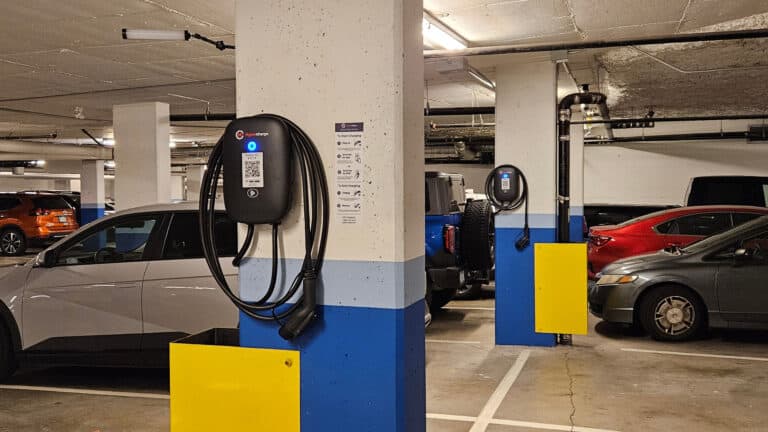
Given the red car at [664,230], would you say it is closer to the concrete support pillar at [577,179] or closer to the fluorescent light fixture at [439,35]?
the concrete support pillar at [577,179]

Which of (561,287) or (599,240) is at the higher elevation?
(599,240)

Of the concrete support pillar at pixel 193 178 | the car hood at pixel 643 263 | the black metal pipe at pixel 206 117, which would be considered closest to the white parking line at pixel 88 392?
the car hood at pixel 643 263

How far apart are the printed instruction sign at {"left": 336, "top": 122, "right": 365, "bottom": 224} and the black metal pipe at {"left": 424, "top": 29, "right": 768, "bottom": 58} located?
3640 mm

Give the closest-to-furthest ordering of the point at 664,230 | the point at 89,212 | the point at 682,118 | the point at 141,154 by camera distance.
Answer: the point at 664,230 < the point at 141,154 < the point at 682,118 < the point at 89,212

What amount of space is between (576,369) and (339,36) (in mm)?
4426

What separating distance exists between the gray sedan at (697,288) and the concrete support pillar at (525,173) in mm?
1005

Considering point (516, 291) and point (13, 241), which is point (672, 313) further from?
point (13, 241)

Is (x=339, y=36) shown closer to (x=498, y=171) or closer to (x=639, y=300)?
(x=498, y=171)

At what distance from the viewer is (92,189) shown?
21.2m

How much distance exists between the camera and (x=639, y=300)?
761 cm

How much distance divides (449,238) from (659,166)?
1063cm

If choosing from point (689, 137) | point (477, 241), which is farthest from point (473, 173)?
point (477, 241)

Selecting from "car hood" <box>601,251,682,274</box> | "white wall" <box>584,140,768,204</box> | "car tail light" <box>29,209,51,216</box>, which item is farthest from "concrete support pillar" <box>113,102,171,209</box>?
"white wall" <box>584,140,768,204</box>

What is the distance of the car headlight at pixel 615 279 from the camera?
760cm
